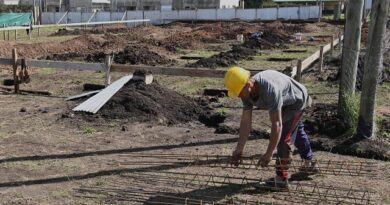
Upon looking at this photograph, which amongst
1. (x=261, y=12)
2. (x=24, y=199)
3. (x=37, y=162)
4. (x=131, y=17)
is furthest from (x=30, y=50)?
(x=261, y=12)

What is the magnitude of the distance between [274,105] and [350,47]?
430 cm

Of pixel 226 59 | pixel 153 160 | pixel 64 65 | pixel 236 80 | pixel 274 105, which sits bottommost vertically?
pixel 153 160

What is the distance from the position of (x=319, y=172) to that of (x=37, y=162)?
3.71m

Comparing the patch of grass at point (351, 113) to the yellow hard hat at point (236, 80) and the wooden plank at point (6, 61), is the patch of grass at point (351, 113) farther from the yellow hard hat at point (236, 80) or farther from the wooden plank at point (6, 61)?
the wooden plank at point (6, 61)

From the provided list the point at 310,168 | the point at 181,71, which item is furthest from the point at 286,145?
the point at 181,71

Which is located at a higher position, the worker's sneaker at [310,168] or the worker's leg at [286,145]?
the worker's leg at [286,145]

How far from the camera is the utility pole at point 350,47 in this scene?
8.40m

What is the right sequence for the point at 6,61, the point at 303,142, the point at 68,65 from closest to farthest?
1. the point at 303,142
2. the point at 68,65
3. the point at 6,61

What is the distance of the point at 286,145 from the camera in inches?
217

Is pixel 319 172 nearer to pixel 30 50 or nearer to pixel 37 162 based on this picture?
pixel 37 162

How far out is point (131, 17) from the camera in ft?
174

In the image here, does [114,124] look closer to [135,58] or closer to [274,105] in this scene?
[274,105]

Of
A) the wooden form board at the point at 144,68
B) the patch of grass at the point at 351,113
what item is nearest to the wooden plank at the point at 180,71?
the wooden form board at the point at 144,68

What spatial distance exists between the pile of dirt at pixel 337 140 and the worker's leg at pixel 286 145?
1.91 metres
